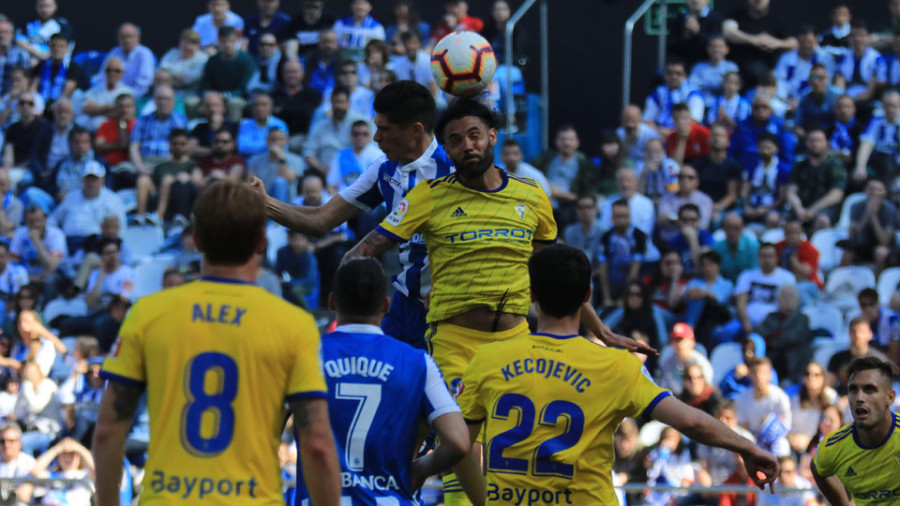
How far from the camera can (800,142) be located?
625 inches

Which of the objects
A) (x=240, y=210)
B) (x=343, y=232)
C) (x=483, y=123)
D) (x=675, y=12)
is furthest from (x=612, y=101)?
(x=240, y=210)

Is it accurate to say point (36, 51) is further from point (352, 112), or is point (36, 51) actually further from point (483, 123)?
point (483, 123)

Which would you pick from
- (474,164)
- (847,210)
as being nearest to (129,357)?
(474,164)

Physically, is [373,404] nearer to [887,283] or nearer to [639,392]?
[639,392]

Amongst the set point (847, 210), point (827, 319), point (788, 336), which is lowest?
point (788, 336)

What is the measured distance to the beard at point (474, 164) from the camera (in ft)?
21.6

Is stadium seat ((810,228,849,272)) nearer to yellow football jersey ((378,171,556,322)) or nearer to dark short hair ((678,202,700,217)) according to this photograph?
dark short hair ((678,202,700,217))

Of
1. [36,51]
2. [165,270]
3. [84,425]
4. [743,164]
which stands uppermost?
[36,51]

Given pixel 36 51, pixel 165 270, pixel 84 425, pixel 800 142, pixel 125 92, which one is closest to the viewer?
pixel 84 425

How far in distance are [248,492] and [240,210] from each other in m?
0.89

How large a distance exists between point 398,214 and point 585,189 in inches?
361

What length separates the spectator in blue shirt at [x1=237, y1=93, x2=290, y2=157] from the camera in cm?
1634

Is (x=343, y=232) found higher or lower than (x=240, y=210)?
lower

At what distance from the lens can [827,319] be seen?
44.6 feet
